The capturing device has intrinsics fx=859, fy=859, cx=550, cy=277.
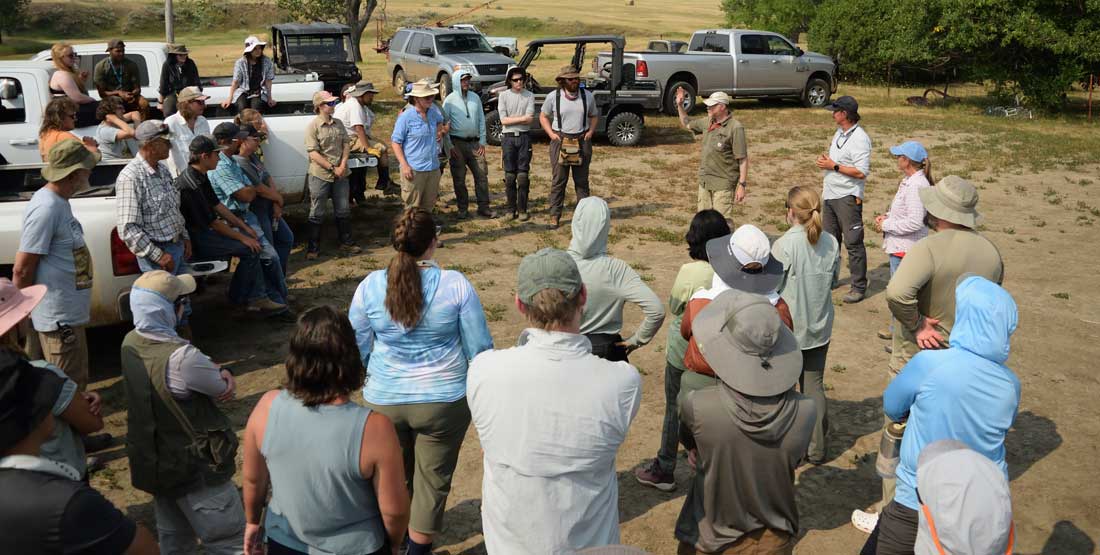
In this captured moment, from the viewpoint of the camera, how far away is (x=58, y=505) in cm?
231

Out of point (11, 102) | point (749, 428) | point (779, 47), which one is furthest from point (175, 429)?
point (779, 47)

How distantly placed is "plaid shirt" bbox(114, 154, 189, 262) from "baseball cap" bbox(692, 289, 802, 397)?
14.0ft

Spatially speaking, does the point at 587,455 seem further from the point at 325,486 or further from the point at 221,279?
the point at 221,279

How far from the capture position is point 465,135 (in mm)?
10398

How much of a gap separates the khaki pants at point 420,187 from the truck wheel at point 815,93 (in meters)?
14.5

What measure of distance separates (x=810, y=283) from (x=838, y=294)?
368 cm

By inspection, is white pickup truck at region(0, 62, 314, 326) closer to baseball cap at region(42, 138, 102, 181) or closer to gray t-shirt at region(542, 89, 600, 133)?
baseball cap at region(42, 138, 102, 181)

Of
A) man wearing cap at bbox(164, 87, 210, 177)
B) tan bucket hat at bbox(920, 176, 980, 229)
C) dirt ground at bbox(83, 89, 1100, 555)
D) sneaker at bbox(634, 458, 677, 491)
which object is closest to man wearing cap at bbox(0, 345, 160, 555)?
dirt ground at bbox(83, 89, 1100, 555)

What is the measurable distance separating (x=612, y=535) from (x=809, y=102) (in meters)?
20.1

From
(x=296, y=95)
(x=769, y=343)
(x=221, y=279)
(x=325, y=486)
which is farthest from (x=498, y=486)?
(x=296, y=95)

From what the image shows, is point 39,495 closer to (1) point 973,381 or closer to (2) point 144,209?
(1) point 973,381

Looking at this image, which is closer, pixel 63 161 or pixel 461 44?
pixel 63 161

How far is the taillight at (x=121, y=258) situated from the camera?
5.98 metres

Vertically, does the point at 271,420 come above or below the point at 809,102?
below
